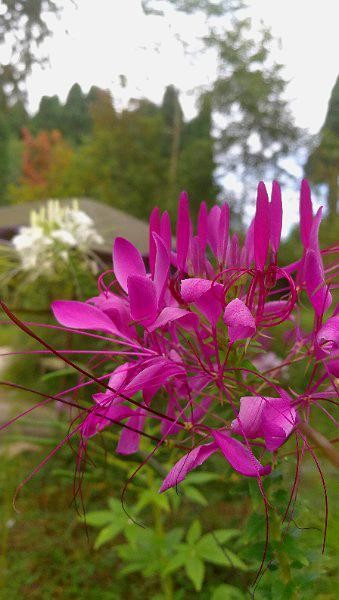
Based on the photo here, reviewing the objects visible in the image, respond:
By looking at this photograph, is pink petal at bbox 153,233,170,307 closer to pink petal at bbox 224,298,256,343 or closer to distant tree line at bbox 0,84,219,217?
pink petal at bbox 224,298,256,343

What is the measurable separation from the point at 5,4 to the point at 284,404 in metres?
2.63

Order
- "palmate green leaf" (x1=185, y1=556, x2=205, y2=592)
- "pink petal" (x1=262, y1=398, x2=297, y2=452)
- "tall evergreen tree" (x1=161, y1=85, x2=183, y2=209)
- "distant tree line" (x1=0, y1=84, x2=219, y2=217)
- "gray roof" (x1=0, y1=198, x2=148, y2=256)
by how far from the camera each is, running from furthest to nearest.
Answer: "tall evergreen tree" (x1=161, y1=85, x2=183, y2=209) → "distant tree line" (x1=0, y1=84, x2=219, y2=217) → "gray roof" (x1=0, y1=198, x2=148, y2=256) → "palmate green leaf" (x1=185, y1=556, x2=205, y2=592) → "pink petal" (x1=262, y1=398, x2=297, y2=452)

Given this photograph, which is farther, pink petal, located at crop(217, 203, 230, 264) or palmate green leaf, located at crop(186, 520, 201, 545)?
palmate green leaf, located at crop(186, 520, 201, 545)

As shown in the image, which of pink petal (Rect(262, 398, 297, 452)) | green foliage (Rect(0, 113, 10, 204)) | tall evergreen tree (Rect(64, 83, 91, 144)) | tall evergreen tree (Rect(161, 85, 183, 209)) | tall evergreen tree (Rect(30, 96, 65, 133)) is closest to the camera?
pink petal (Rect(262, 398, 297, 452))

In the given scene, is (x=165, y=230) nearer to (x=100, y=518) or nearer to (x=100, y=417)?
(x=100, y=417)

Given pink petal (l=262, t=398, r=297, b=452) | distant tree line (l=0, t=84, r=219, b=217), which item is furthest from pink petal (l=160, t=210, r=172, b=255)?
distant tree line (l=0, t=84, r=219, b=217)

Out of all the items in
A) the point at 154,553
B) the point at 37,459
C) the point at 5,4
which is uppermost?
the point at 5,4

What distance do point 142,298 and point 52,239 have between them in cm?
130

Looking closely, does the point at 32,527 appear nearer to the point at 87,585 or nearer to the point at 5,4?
the point at 87,585

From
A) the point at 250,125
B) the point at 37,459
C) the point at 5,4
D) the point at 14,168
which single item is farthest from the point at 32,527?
the point at 14,168

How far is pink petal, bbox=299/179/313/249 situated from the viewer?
290 millimetres

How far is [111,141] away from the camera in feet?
21.9

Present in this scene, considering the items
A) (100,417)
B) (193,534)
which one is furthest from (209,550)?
(100,417)

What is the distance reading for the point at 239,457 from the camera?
24 cm
